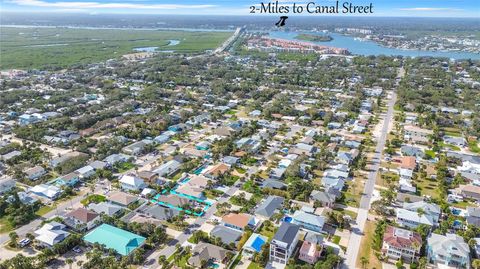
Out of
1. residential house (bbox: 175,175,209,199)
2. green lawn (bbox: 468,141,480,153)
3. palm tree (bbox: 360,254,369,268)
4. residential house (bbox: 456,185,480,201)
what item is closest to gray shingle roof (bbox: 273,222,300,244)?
palm tree (bbox: 360,254,369,268)

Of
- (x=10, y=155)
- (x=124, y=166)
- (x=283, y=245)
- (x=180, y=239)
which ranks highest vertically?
(x=10, y=155)

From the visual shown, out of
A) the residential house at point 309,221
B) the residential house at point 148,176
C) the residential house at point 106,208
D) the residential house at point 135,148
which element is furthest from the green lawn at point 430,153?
the residential house at point 106,208

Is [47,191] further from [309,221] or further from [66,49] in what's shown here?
[66,49]

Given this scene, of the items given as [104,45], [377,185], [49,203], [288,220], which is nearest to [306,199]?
[288,220]

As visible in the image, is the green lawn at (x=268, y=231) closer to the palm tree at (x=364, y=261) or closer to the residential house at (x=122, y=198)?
the palm tree at (x=364, y=261)

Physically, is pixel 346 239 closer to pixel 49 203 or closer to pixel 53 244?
pixel 53 244

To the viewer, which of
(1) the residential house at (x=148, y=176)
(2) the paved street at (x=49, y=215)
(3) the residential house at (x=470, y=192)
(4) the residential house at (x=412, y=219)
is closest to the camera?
(2) the paved street at (x=49, y=215)

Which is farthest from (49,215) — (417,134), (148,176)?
(417,134)
